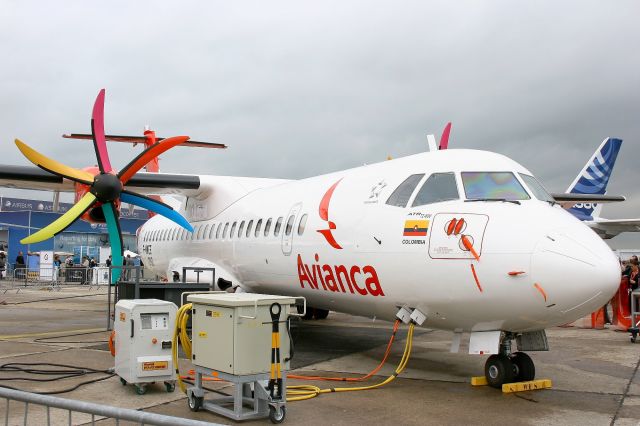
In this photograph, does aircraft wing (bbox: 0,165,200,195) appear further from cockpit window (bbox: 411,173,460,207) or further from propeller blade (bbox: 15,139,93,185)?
cockpit window (bbox: 411,173,460,207)

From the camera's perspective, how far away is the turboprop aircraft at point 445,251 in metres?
6.72

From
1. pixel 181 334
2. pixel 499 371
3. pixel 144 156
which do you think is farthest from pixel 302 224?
pixel 144 156

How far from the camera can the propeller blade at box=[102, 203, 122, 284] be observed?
45.3 feet

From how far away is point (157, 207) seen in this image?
1434 centimetres

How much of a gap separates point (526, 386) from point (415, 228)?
7.98 ft

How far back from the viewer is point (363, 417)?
6.39 meters

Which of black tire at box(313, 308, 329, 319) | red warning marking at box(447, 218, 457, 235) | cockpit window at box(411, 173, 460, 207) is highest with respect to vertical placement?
A: cockpit window at box(411, 173, 460, 207)

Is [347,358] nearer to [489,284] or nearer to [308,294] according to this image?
[308,294]

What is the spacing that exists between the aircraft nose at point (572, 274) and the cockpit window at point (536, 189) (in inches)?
45.4

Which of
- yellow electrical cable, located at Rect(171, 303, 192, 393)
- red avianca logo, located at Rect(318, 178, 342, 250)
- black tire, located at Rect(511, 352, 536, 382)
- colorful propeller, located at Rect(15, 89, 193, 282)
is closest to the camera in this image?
yellow electrical cable, located at Rect(171, 303, 192, 393)

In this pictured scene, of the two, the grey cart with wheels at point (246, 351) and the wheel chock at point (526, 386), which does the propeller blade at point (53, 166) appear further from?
the wheel chock at point (526, 386)

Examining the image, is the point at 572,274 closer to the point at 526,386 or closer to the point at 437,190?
the point at 526,386

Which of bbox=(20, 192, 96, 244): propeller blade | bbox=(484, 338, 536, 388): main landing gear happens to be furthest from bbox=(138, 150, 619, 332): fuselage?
bbox=(20, 192, 96, 244): propeller blade

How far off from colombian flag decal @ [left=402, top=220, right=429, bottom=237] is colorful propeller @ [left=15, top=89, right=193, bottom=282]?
6792 millimetres
